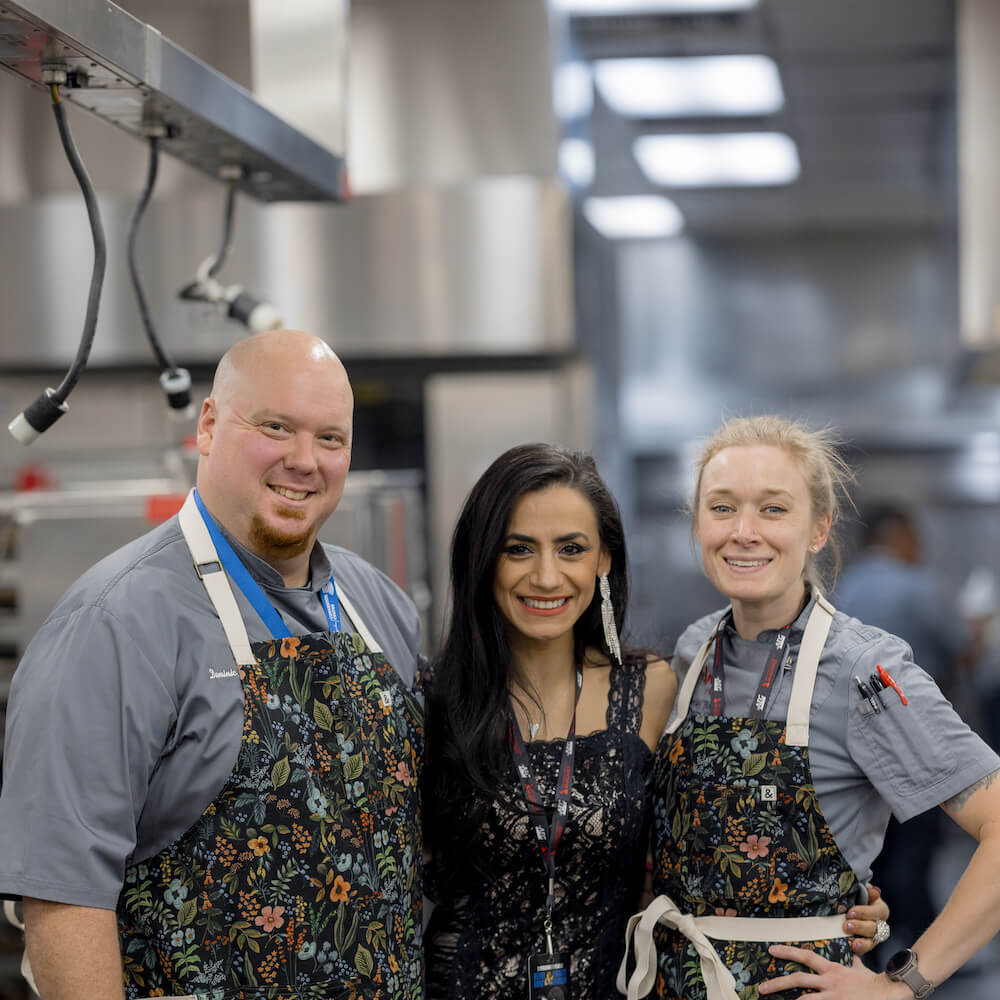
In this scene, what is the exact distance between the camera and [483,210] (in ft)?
12.4

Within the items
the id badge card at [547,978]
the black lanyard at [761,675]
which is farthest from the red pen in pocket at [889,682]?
the id badge card at [547,978]

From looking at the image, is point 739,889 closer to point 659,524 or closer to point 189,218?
point 189,218

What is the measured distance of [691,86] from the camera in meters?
4.21

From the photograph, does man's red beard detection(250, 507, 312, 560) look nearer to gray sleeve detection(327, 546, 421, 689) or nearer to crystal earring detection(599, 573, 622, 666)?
gray sleeve detection(327, 546, 421, 689)

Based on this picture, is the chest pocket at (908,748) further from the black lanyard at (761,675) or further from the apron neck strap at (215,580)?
the apron neck strap at (215,580)

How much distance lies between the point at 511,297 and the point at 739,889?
243 centimetres

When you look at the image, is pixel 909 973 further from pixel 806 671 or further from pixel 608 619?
pixel 608 619

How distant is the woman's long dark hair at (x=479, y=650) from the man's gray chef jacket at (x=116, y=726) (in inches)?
15.3

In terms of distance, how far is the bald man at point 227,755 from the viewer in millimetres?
1372

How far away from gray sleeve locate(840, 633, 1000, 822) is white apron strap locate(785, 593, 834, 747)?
2.1 inches

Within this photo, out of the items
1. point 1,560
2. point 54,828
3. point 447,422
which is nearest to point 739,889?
point 54,828

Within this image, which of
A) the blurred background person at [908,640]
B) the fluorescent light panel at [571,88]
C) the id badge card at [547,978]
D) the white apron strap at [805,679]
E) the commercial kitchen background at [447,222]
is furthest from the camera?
the blurred background person at [908,640]

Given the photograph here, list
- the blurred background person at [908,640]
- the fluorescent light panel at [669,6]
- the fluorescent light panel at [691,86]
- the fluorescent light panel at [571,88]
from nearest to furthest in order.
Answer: the fluorescent light panel at [669,6] < the fluorescent light panel at [571,88] < the fluorescent light panel at [691,86] < the blurred background person at [908,640]

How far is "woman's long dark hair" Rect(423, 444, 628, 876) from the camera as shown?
180 centimetres
